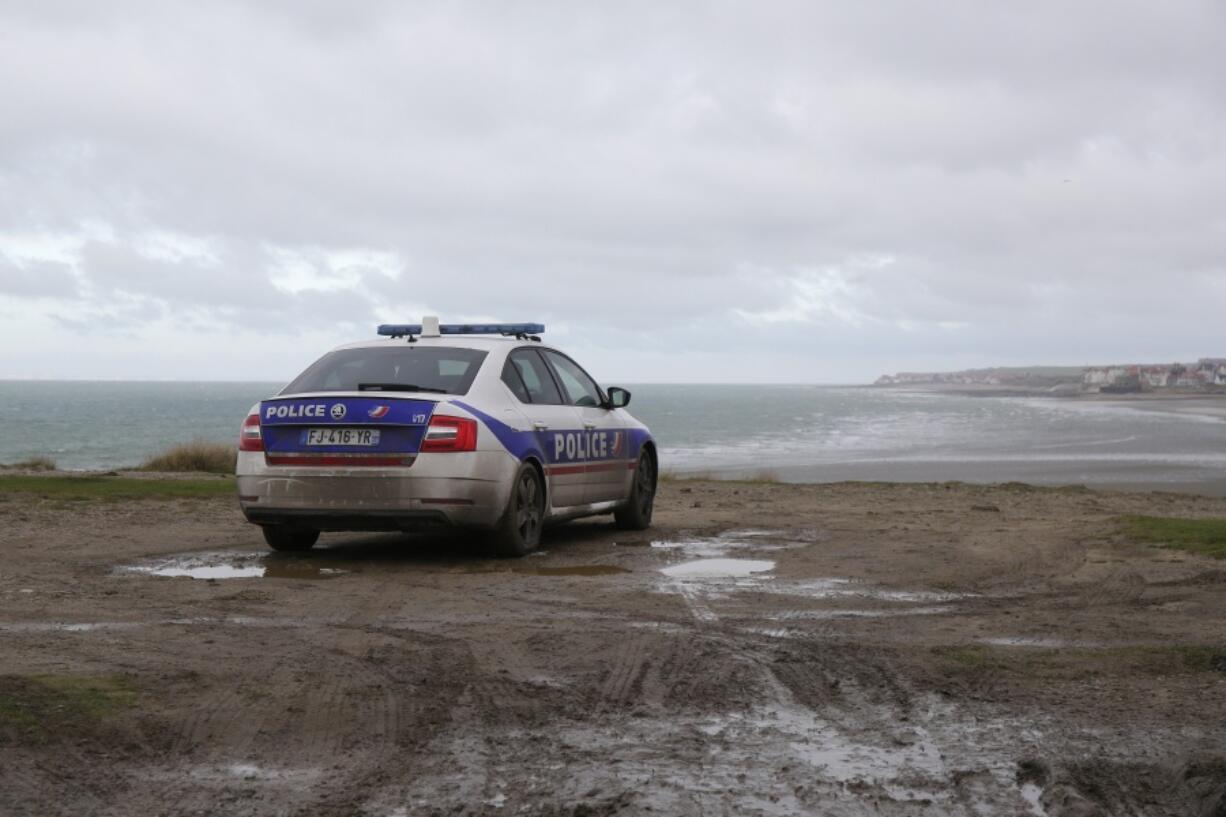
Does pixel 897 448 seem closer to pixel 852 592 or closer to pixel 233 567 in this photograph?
pixel 233 567

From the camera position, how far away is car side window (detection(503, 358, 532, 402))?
33.4 ft

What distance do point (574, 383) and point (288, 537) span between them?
267 cm

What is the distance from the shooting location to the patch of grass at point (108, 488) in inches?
589

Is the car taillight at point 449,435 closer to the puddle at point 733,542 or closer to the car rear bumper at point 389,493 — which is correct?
the car rear bumper at point 389,493

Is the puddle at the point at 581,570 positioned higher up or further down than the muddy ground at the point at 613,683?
further down

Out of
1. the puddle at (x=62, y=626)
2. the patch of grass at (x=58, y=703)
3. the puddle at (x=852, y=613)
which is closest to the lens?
the patch of grass at (x=58, y=703)

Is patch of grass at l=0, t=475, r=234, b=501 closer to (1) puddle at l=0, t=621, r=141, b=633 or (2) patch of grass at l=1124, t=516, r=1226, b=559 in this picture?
(1) puddle at l=0, t=621, r=141, b=633

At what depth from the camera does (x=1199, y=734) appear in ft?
15.1

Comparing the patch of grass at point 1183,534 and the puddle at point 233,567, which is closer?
the puddle at point 233,567

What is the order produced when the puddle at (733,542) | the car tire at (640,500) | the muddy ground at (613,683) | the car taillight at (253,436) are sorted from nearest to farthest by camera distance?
the muddy ground at (613,683) < the car taillight at (253,436) < the puddle at (733,542) < the car tire at (640,500)

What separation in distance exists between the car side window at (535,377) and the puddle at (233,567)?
1.97 meters

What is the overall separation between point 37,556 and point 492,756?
21.4ft

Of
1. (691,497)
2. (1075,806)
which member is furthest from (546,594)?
(691,497)

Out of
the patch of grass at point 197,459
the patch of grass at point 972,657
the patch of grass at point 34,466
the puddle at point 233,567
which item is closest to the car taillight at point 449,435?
the puddle at point 233,567
